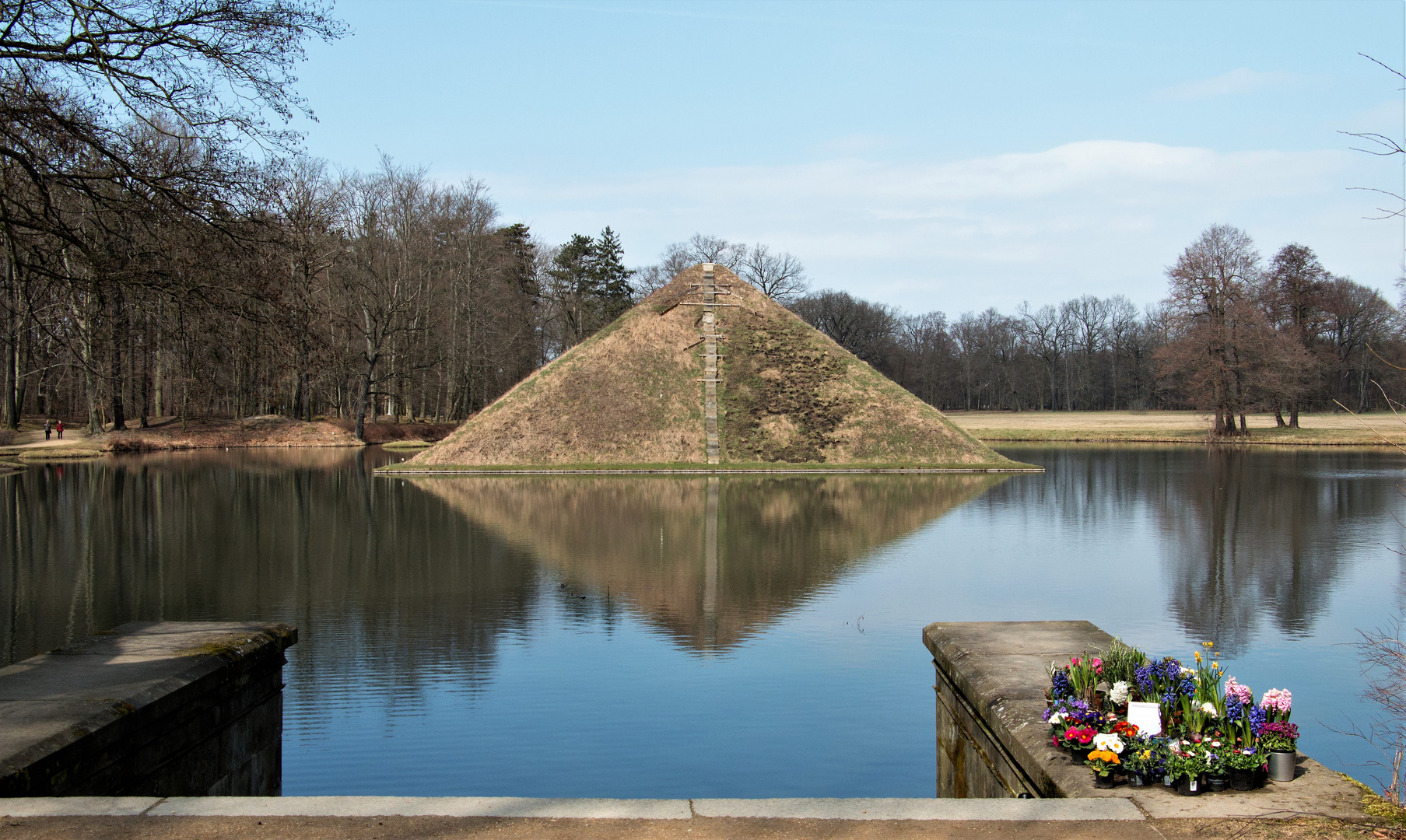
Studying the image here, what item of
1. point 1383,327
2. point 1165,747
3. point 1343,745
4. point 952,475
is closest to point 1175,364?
point 952,475

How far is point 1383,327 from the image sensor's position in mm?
75938

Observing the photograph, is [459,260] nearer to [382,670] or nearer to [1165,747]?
[382,670]

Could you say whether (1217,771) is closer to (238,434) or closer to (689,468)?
(689,468)

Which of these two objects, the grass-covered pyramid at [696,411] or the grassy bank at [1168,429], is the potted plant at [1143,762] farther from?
the grassy bank at [1168,429]

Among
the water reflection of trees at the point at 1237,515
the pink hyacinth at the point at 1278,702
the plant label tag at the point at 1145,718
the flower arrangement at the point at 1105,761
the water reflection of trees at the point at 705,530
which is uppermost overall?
the pink hyacinth at the point at 1278,702

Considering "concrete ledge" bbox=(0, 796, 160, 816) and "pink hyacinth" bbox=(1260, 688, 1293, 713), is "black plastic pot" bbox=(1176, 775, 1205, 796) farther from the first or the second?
"concrete ledge" bbox=(0, 796, 160, 816)

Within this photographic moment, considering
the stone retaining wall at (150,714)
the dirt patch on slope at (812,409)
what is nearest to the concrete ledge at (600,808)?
the stone retaining wall at (150,714)

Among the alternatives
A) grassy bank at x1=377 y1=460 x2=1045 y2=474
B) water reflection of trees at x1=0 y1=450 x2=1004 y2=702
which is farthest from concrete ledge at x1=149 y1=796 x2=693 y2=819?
grassy bank at x1=377 y1=460 x2=1045 y2=474

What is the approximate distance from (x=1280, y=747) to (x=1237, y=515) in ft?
63.6

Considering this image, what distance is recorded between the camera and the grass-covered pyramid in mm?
37500

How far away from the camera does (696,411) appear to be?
39.6 m

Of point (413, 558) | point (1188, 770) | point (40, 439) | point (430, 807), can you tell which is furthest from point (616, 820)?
point (40, 439)

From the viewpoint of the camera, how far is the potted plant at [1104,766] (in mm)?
5051

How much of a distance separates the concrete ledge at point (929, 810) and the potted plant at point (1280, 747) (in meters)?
0.90
